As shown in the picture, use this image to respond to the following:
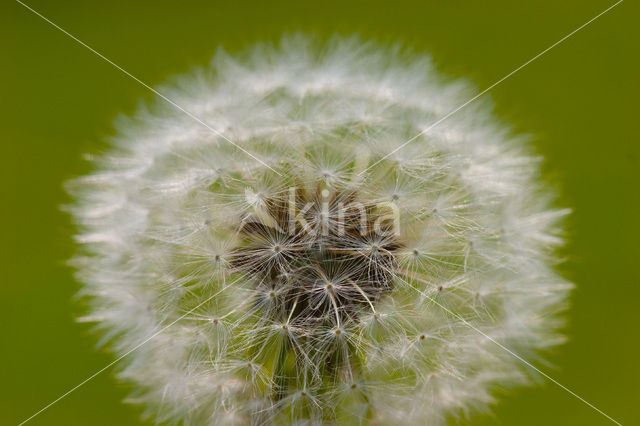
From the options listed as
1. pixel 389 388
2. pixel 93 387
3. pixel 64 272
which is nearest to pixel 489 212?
pixel 389 388

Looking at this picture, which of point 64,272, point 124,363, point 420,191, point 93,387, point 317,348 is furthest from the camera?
point 64,272

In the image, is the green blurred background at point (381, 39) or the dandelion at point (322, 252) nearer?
the dandelion at point (322, 252)

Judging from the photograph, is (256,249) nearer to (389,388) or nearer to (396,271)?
(396,271)

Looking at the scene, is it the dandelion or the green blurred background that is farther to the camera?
the green blurred background
